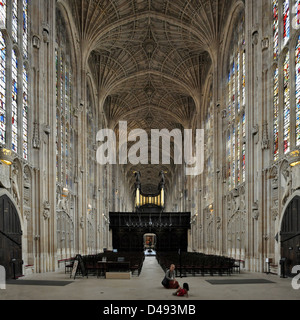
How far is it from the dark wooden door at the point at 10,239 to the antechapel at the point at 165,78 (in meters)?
0.07

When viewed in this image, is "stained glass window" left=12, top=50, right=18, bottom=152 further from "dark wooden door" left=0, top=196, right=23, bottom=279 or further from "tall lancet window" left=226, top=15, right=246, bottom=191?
"tall lancet window" left=226, top=15, right=246, bottom=191

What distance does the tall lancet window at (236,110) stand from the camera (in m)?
28.5

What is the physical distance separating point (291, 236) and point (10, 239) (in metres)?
13.8

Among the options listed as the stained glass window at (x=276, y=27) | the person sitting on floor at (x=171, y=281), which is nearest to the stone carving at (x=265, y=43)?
the stained glass window at (x=276, y=27)

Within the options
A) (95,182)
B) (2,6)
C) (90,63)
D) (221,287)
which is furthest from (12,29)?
(95,182)

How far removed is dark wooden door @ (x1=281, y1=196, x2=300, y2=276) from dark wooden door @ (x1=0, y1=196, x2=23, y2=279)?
1331 centimetres

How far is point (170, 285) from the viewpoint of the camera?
14641 millimetres

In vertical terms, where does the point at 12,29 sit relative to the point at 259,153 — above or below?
above

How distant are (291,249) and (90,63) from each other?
108 feet

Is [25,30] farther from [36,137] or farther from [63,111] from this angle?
[63,111]

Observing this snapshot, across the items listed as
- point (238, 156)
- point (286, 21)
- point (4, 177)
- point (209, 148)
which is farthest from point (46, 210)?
point (209, 148)

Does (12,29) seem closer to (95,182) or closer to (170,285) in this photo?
(170,285)

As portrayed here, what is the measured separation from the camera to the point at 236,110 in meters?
30.5

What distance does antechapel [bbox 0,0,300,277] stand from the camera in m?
18.8
